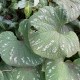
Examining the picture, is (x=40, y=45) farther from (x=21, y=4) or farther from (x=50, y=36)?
(x=21, y=4)

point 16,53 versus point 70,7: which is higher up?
point 70,7

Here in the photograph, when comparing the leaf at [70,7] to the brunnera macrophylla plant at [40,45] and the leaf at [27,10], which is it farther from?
the leaf at [27,10]

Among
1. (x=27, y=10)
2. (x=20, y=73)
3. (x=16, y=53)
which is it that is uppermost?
(x=27, y=10)

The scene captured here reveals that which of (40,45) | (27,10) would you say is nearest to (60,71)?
(40,45)

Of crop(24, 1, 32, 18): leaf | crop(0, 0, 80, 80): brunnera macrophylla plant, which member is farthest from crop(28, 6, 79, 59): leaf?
crop(24, 1, 32, 18): leaf

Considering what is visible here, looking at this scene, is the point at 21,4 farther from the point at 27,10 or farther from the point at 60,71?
the point at 60,71

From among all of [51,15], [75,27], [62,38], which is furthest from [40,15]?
[75,27]

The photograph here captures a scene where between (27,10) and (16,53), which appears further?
(27,10)
